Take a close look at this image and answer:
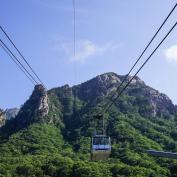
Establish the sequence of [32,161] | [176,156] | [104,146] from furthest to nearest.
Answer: [32,161]
[104,146]
[176,156]

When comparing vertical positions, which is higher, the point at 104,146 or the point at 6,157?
the point at 6,157

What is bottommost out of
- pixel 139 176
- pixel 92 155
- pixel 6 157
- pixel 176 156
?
pixel 176 156

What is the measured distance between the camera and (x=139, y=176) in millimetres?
146500

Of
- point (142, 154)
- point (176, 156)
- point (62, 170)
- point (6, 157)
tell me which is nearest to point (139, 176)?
point (62, 170)

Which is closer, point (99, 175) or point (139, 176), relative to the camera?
point (139, 176)

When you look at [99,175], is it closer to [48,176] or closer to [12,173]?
[48,176]

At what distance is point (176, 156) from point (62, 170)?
157m

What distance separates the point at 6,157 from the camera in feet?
631

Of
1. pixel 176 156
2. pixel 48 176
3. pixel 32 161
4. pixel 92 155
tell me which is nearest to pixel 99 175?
pixel 48 176

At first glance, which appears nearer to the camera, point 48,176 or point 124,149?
point 48,176

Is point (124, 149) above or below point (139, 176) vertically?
above

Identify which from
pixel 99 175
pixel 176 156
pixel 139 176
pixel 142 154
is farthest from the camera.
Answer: pixel 142 154

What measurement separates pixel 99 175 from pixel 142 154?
121ft

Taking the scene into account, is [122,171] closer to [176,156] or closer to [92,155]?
[92,155]
